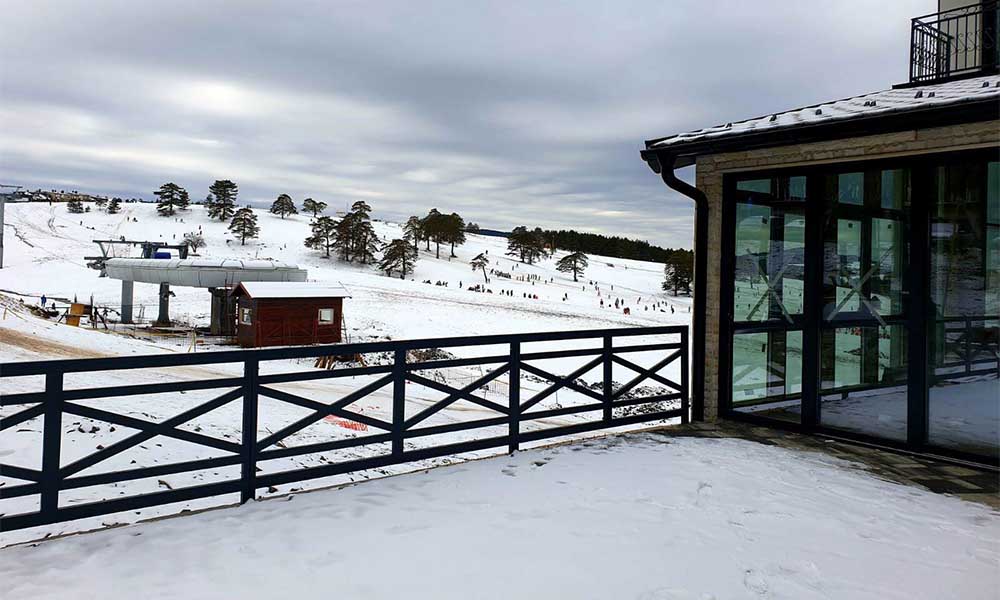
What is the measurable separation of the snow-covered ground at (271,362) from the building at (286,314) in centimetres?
Result: 140

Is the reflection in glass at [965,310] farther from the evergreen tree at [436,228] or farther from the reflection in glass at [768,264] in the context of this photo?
the evergreen tree at [436,228]

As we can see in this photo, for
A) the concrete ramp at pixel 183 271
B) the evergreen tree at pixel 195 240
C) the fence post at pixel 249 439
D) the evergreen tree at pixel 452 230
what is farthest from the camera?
the evergreen tree at pixel 452 230

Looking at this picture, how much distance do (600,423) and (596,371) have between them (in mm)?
13873

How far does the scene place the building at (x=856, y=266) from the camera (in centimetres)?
507

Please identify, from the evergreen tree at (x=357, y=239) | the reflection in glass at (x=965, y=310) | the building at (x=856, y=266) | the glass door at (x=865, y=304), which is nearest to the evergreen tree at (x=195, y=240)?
the evergreen tree at (x=357, y=239)

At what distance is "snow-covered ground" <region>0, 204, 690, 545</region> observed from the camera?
732cm

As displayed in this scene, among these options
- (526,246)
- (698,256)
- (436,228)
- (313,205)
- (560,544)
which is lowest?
(560,544)

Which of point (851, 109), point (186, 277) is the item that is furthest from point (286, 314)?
point (851, 109)

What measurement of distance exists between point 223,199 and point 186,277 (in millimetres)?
51385

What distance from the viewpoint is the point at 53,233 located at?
53750 mm

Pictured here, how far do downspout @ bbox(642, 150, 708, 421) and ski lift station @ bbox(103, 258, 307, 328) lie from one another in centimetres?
2298

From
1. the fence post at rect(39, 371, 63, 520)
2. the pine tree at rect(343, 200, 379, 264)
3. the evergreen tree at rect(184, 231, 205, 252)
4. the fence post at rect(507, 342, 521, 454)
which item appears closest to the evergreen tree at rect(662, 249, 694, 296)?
the pine tree at rect(343, 200, 379, 264)

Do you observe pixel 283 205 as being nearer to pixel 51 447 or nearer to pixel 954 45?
pixel 954 45

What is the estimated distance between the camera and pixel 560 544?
11.6 ft
